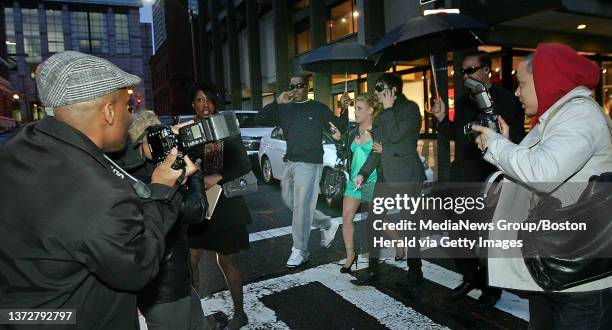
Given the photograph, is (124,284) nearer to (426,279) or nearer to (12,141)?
(12,141)

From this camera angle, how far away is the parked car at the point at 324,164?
296 inches

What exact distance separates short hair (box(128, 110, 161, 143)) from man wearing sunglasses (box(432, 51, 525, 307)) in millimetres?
2772

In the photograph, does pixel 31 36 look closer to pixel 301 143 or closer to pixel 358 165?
pixel 301 143

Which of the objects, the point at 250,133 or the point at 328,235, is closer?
the point at 328,235

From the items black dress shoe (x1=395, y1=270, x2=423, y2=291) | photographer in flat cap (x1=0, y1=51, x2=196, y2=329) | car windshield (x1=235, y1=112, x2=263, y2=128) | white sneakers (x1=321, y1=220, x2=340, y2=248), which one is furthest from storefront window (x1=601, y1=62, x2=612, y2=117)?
photographer in flat cap (x1=0, y1=51, x2=196, y2=329)

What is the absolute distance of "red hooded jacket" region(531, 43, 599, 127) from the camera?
1934 mm

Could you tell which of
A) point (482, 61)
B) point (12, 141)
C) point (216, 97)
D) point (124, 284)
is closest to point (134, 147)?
point (12, 141)

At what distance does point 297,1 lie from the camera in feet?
78.3

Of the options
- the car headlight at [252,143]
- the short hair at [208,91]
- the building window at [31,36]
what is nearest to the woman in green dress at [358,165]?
the short hair at [208,91]

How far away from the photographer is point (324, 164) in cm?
804

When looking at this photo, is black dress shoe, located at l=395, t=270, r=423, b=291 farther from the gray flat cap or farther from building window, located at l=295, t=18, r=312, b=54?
building window, located at l=295, t=18, r=312, b=54

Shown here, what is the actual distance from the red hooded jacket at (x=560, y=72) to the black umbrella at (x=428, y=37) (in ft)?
10.1

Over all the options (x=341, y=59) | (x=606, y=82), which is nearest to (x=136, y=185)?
(x=341, y=59)

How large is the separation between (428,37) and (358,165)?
2.07m
